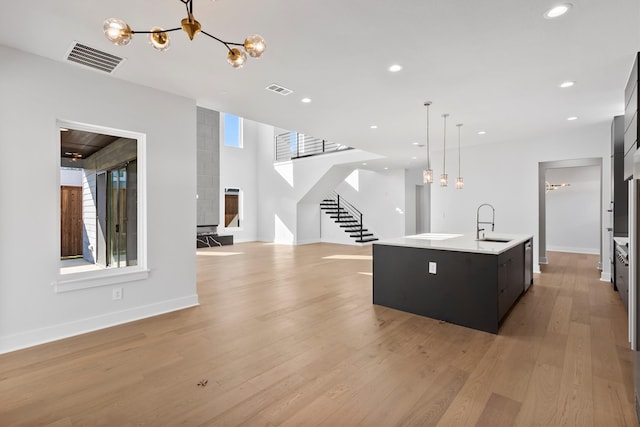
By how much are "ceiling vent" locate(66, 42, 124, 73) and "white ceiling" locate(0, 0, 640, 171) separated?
0.08 metres

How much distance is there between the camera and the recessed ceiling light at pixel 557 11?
233 cm

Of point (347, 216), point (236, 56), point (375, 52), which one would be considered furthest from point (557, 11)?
point (347, 216)

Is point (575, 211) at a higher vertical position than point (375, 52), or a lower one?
lower

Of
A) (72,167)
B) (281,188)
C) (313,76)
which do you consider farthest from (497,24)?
(281,188)

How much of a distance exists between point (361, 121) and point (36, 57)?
13.4 ft

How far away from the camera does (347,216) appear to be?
1246 centimetres

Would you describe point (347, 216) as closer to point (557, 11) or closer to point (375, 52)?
point (375, 52)

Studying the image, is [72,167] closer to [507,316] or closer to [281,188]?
[507,316]

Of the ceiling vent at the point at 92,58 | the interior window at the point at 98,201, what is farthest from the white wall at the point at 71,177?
the ceiling vent at the point at 92,58

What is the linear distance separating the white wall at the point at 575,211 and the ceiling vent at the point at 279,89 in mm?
7715

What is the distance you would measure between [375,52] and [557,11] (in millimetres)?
1388

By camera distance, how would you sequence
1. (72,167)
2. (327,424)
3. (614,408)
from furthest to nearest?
(72,167) < (614,408) < (327,424)

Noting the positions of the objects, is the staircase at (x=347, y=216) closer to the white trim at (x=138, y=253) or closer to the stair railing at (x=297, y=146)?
the stair railing at (x=297, y=146)

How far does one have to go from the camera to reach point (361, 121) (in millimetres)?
5383
